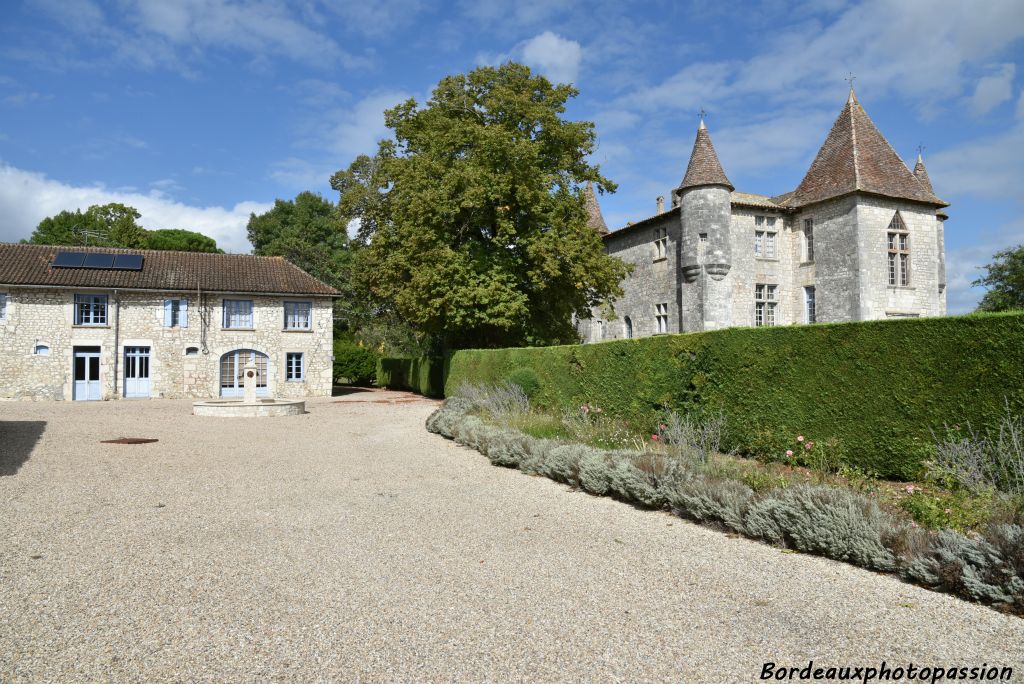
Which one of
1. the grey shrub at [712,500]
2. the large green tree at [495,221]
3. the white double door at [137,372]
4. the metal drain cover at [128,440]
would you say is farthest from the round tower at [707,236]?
the white double door at [137,372]

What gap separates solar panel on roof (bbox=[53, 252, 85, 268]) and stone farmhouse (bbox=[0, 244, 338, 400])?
0.04 m

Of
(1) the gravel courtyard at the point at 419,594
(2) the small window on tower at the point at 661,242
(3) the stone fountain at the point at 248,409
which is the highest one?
(2) the small window on tower at the point at 661,242

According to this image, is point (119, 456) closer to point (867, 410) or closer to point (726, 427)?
point (726, 427)

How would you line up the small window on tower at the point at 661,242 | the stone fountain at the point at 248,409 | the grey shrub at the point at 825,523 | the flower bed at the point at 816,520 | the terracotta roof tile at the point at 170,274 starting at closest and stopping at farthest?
the flower bed at the point at 816,520 < the grey shrub at the point at 825,523 < the stone fountain at the point at 248,409 < the terracotta roof tile at the point at 170,274 < the small window on tower at the point at 661,242

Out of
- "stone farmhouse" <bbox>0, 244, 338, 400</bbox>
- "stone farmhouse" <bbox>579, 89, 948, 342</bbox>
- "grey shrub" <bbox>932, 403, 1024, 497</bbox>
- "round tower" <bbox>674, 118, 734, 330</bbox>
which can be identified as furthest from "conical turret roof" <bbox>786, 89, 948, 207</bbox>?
"stone farmhouse" <bbox>0, 244, 338, 400</bbox>

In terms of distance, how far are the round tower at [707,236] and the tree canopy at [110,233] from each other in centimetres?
4142

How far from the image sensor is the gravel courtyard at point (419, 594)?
345cm

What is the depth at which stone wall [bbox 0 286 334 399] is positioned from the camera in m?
25.2

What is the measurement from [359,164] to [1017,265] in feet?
122

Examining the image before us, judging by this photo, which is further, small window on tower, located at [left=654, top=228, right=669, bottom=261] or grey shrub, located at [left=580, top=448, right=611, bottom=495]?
small window on tower, located at [left=654, top=228, right=669, bottom=261]

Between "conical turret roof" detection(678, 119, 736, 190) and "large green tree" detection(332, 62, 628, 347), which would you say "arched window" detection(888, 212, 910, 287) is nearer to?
"conical turret roof" detection(678, 119, 736, 190)

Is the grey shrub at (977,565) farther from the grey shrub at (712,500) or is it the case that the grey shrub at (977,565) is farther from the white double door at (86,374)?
the white double door at (86,374)

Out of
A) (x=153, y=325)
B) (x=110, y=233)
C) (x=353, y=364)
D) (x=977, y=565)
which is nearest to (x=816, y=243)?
(x=977, y=565)

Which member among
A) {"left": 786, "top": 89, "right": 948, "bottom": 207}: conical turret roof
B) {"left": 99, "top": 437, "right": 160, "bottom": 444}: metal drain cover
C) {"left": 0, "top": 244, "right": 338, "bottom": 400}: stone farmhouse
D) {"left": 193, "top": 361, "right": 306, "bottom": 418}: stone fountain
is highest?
{"left": 786, "top": 89, "right": 948, "bottom": 207}: conical turret roof
